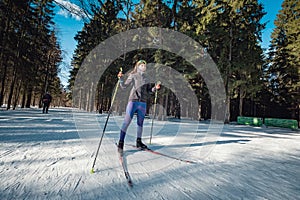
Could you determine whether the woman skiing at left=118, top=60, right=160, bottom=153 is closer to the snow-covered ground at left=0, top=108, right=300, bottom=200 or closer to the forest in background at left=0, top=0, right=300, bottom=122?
the snow-covered ground at left=0, top=108, right=300, bottom=200

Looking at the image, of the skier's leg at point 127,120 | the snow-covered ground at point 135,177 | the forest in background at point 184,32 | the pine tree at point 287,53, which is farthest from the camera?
the pine tree at point 287,53

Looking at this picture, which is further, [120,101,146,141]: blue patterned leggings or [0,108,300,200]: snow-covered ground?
[120,101,146,141]: blue patterned leggings

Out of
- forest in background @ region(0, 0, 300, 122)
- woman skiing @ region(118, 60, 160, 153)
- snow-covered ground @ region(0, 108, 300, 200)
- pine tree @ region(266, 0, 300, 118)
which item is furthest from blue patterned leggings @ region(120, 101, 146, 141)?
pine tree @ region(266, 0, 300, 118)

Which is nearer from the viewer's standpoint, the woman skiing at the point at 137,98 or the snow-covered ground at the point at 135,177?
the snow-covered ground at the point at 135,177

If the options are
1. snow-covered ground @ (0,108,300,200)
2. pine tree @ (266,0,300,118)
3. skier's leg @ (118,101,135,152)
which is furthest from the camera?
pine tree @ (266,0,300,118)

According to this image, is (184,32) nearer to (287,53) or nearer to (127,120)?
(127,120)

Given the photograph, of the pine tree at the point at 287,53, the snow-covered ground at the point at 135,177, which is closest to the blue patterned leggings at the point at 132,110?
the snow-covered ground at the point at 135,177

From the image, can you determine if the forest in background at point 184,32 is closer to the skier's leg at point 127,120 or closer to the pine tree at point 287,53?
the pine tree at point 287,53

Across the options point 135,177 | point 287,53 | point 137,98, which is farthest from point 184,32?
point 287,53

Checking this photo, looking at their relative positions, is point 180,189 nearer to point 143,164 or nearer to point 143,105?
point 143,164

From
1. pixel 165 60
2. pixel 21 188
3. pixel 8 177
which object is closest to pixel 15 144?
pixel 8 177

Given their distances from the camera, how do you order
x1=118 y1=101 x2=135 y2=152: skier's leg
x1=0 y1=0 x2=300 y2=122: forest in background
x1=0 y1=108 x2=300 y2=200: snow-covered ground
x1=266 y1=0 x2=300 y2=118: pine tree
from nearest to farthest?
x1=0 y1=108 x2=300 y2=200: snow-covered ground
x1=118 y1=101 x2=135 y2=152: skier's leg
x1=0 y1=0 x2=300 y2=122: forest in background
x1=266 y1=0 x2=300 y2=118: pine tree

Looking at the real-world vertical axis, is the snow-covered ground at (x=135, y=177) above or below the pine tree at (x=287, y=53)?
below

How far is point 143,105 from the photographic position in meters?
3.53
